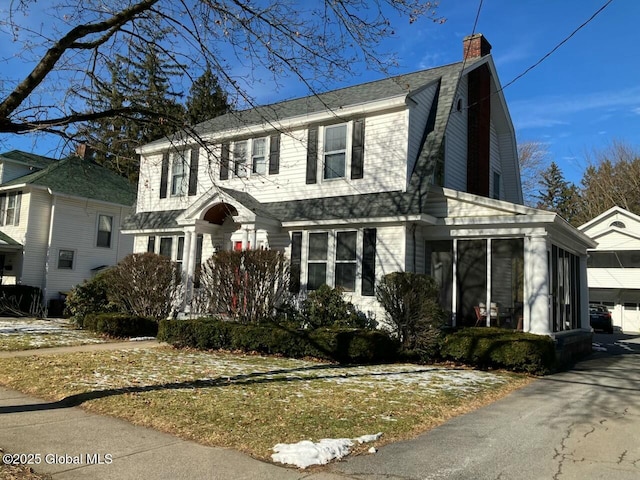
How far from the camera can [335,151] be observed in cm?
1474

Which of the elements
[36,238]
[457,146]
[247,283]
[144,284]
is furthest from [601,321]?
[36,238]

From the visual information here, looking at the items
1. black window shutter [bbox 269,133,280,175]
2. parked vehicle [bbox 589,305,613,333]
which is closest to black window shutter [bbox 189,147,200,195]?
black window shutter [bbox 269,133,280,175]

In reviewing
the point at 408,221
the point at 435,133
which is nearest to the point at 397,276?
the point at 408,221

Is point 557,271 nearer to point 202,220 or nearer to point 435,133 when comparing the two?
point 435,133

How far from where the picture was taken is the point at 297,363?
10844mm

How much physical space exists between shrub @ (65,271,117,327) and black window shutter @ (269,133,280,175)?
686cm

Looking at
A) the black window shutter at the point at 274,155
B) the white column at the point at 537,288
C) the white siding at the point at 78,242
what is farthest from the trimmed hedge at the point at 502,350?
the white siding at the point at 78,242

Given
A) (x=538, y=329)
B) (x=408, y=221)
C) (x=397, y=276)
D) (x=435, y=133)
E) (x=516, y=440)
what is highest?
(x=435, y=133)

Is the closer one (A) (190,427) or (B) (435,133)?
(A) (190,427)

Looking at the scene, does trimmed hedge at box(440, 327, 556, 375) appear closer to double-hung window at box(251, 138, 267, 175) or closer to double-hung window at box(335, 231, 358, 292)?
double-hung window at box(335, 231, 358, 292)

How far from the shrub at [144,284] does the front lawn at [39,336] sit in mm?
1497

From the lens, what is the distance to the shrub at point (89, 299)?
672 inches

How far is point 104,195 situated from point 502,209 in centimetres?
2052

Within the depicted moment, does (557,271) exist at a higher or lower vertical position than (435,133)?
lower
